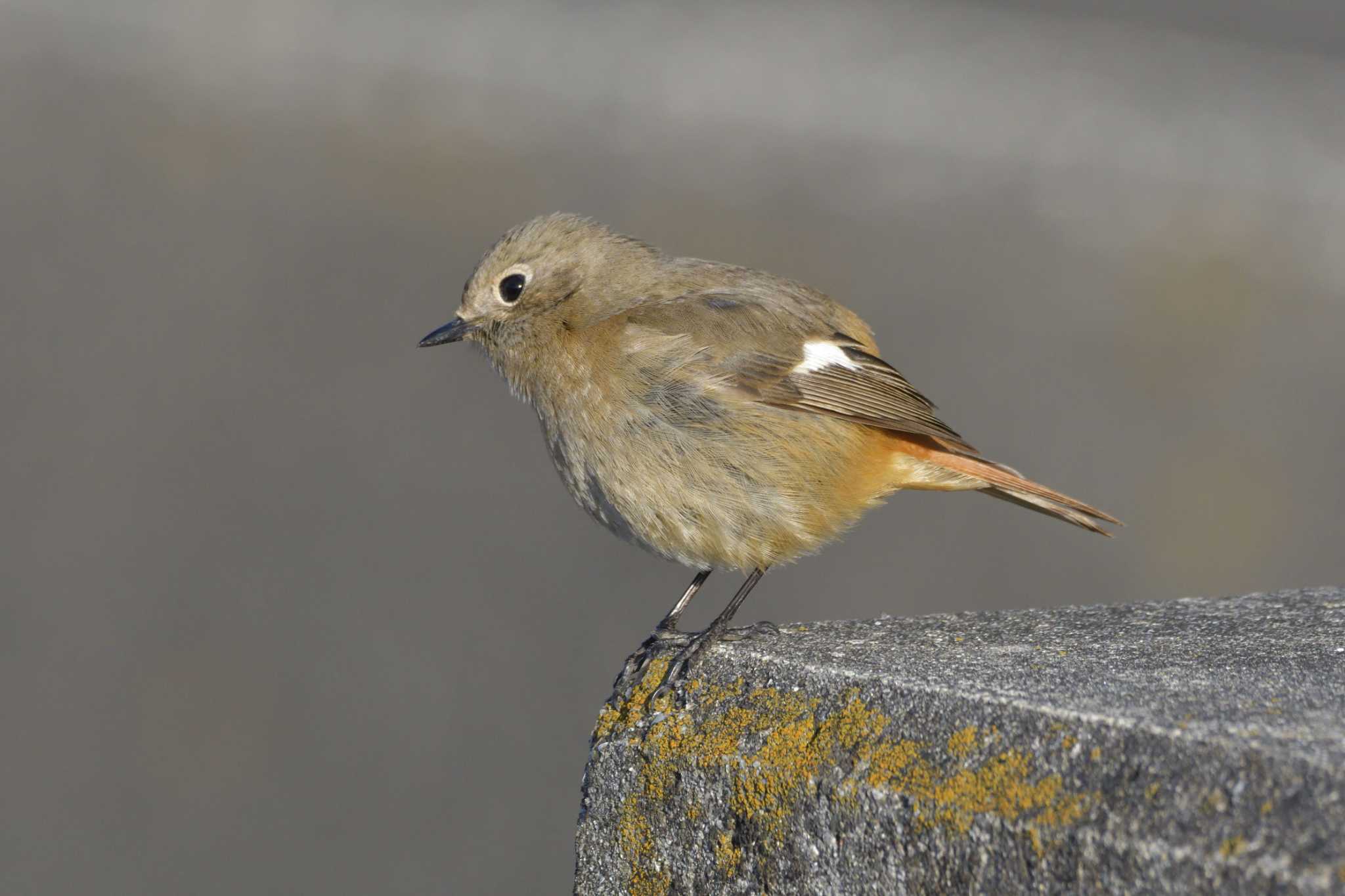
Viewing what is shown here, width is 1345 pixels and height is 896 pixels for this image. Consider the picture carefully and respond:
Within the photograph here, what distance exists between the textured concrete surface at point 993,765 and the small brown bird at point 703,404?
833mm

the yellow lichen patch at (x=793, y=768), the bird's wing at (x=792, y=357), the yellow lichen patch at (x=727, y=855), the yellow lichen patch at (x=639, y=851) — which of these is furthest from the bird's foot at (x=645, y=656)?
the bird's wing at (x=792, y=357)

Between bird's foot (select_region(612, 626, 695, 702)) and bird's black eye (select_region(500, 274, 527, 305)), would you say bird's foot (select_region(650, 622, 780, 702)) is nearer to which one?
bird's foot (select_region(612, 626, 695, 702))

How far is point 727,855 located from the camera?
2.39 meters

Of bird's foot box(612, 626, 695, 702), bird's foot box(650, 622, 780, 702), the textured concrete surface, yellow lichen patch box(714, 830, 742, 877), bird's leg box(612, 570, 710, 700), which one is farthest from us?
bird's leg box(612, 570, 710, 700)

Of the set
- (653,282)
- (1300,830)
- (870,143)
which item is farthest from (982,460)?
(870,143)

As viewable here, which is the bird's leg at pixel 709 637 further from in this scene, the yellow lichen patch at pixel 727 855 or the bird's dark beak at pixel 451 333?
the bird's dark beak at pixel 451 333

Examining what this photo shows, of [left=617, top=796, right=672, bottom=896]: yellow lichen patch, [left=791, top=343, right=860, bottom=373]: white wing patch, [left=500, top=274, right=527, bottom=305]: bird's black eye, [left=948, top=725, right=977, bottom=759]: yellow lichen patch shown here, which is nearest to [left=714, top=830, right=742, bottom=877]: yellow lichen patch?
[left=617, top=796, right=672, bottom=896]: yellow lichen patch

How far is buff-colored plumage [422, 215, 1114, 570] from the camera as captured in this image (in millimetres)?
3904

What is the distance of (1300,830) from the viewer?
169 centimetres

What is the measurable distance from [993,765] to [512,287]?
2.77m

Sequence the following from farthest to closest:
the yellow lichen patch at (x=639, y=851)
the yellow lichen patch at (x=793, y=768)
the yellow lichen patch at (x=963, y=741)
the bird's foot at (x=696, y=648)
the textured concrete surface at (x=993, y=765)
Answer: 1. the bird's foot at (x=696, y=648)
2. the yellow lichen patch at (x=639, y=851)
3. the yellow lichen patch at (x=963, y=741)
4. the yellow lichen patch at (x=793, y=768)
5. the textured concrete surface at (x=993, y=765)

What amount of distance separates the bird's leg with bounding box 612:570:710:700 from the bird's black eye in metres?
1.00

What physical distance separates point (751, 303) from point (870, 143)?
194 inches

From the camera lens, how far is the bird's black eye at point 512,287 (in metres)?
4.50
